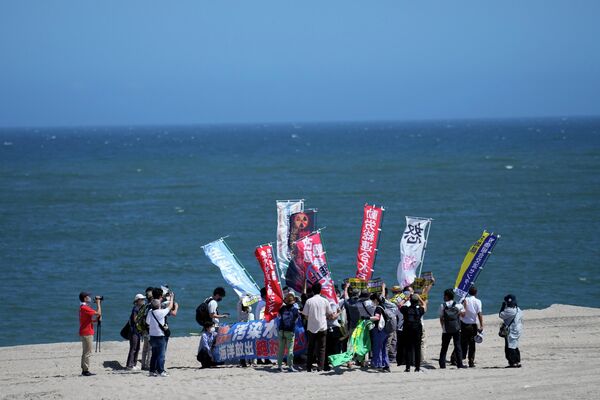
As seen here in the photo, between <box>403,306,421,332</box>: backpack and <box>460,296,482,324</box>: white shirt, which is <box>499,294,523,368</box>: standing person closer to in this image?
<box>460,296,482,324</box>: white shirt

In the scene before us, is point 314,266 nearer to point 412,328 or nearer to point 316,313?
point 316,313

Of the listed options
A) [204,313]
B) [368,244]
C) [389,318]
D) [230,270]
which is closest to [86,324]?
[204,313]

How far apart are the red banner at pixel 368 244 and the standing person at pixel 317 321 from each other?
2.04 m

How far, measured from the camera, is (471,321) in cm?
1514

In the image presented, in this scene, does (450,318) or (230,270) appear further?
(230,270)

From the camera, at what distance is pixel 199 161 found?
345 feet

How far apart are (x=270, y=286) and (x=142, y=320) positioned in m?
1.93

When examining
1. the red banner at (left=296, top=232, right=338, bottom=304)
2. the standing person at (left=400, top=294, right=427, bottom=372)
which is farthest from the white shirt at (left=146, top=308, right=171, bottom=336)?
the standing person at (left=400, top=294, right=427, bottom=372)

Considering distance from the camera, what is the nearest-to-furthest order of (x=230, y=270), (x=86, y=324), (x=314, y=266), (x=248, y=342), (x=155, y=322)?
(x=155, y=322), (x=86, y=324), (x=314, y=266), (x=248, y=342), (x=230, y=270)

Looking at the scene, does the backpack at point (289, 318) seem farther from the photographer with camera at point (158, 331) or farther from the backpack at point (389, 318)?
the photographer with camera at point (158, 331)

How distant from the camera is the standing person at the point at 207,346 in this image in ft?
51.1

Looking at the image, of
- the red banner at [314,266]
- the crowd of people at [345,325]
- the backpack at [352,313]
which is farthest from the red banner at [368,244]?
the backpack at [352,313]

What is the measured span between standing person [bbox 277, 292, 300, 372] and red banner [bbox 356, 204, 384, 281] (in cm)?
218

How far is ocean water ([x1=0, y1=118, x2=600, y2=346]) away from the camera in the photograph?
2966cm
